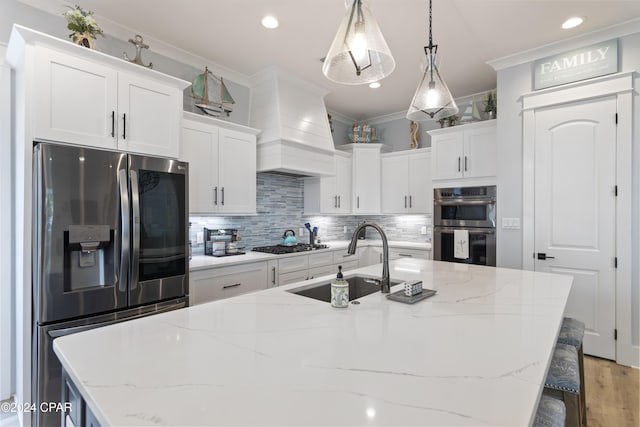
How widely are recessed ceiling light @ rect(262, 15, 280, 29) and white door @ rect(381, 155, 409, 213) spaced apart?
2614 mm

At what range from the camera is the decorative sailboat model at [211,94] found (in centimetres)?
316

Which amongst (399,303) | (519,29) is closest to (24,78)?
(399,303)

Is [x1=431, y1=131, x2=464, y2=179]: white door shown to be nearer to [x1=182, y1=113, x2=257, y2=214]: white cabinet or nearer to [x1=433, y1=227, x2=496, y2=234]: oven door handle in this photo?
[x1=433, y1=227, x2=496, y2=234]: oven door handle

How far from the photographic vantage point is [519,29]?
9.05 feet

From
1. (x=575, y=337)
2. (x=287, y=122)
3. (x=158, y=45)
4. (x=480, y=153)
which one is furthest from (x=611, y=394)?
(x=158, y=45)

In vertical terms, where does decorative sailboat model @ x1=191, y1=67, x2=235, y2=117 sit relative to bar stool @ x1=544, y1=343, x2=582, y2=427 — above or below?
above

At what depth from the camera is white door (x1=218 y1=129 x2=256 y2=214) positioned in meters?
3.12

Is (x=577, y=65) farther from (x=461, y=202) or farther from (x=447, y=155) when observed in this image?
(x=461, y=202)

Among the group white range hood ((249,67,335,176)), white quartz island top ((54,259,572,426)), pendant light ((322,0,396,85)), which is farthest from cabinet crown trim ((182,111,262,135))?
white quartz island top ((54,259,572,426))

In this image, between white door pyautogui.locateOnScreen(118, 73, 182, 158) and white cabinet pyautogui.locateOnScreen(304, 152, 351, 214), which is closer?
white door pyautogui.locateOnScreen(118, 73, 182, 158)

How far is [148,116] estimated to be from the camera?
2.32 meters

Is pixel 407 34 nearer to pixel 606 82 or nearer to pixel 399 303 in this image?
pixel 606 82

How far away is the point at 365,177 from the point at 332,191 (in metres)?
0.64

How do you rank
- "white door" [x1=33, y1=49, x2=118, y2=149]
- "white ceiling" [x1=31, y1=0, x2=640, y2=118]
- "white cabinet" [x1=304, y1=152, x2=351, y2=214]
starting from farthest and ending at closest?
1. "white cabinet" [x1=304, y1=152, x2=351, y2=214]
2. "white ceiling" [x1=31, y1=0, x2=640, y2=118]
3. "white door" [x1=33, y1=49, x2=118, y2=149]
